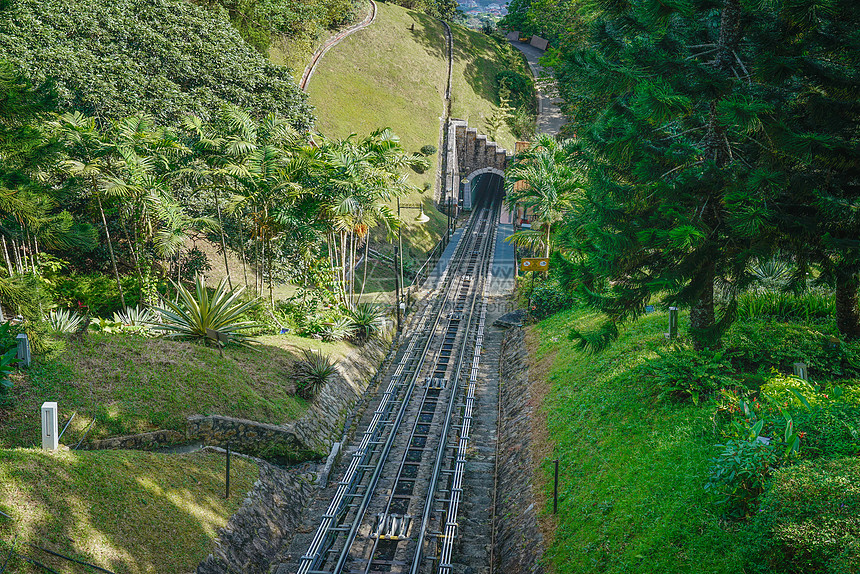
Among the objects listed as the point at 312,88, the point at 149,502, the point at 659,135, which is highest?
the point at 312,88

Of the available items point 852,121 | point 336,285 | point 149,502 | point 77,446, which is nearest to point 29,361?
point 77,446

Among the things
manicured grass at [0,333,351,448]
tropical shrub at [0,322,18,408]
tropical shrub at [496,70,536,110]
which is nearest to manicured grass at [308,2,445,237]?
tropical shrub at [496,70,536,110]

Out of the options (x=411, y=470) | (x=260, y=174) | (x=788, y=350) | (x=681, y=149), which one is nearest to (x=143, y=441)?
(x=411, y=470)

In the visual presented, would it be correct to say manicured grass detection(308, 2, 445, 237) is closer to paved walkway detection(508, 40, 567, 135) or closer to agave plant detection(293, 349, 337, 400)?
paved walkway detection(508, 40, 567, 135)

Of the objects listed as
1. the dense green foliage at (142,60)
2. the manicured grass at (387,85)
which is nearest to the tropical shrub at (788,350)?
the dense green foliage at (142,60)

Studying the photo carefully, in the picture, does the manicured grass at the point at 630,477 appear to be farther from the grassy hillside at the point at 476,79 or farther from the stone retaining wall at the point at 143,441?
the grassy hillside at the point at 476,79

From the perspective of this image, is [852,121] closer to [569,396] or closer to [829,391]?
[829,391]
